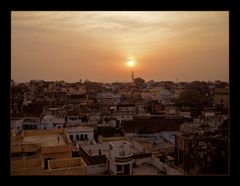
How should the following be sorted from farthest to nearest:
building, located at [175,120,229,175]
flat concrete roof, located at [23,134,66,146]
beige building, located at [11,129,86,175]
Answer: flat concrete roof, located at [23,134,66,146]
building, located at [175,120,229,175]
beige building, located at [11,129,86,175]

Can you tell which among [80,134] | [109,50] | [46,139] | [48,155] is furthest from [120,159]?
[109,50]

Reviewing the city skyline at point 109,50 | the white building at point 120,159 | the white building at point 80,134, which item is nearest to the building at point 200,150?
the white building at point 120,159

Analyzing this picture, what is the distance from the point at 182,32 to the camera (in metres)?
7.43

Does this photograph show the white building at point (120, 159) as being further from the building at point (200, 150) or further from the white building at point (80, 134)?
the white building at point (80, 134)

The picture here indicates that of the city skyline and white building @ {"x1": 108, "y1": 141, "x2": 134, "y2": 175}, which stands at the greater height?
the city skyline

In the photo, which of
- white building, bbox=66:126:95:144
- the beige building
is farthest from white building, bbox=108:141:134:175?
white building, bbox=66:126:95:144

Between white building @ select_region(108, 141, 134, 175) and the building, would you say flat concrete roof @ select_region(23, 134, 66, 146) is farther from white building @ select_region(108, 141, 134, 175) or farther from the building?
the building

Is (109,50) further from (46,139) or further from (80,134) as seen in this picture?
(46,139)
